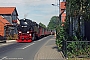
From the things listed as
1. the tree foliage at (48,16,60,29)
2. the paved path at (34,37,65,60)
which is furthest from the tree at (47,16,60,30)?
the paved path at (34,37,65,60)

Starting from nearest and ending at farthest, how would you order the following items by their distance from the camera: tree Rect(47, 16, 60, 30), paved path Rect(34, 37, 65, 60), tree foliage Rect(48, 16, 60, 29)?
paved path Rect(34, 37, 65, 60), tree foliage Rect(48, 16, 60, 29), tree Rect(47, 16, 60, 30)

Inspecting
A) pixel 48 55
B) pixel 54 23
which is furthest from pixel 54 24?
pixel 48 55

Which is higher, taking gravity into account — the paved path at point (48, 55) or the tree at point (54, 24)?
the tree at point (54, 24)

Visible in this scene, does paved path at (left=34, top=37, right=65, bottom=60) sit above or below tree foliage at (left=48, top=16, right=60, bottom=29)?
below

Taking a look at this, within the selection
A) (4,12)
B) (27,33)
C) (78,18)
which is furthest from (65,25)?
(4,12)

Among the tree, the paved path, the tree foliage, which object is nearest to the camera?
the paved path

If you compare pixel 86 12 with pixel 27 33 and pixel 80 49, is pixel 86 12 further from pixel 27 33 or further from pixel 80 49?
pixel 27 33

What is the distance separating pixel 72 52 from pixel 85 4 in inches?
136

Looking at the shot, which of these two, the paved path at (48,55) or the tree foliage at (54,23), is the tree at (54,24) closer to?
the tree foliage at (54,23)

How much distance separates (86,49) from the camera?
15508mm

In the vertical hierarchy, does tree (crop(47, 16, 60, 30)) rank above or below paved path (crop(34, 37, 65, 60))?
above

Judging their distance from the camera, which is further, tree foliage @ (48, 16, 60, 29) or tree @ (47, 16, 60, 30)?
tree @ (47, 16, 60, 30)

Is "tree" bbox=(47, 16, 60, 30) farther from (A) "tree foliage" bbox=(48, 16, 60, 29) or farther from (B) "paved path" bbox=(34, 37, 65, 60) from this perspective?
(B) "paved path" bbox=(34, 37, 65, 60)

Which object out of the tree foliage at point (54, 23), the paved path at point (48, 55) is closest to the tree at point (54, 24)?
the tree foliage at point (54, 23)
